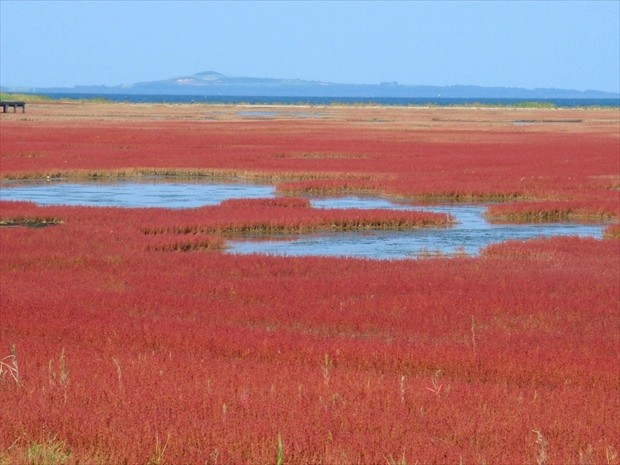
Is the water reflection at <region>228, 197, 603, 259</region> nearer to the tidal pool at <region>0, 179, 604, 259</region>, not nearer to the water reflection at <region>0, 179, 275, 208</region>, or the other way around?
the tidal pool at <region>0, 179, 604, 259</region>

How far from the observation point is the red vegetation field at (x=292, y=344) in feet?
26.7

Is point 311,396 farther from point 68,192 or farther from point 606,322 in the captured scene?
point 68,192

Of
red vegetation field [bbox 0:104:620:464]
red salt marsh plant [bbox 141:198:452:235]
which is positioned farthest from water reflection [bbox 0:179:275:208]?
red salt marsh plant [bbox 141:198:452:235]

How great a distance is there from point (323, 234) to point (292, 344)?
14032 millimetres

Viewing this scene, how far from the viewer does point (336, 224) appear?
28.0 m

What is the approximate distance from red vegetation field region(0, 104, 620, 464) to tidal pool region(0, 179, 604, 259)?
1141 millimetres

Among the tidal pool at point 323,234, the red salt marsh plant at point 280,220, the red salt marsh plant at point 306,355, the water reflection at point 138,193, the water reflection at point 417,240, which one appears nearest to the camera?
the red salt marsh plant at point 306,355

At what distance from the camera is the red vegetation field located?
8.15 metres

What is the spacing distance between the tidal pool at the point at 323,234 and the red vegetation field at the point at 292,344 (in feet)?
3.74

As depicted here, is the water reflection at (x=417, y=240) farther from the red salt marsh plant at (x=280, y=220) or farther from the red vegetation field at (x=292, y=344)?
the red vegetation field at (x=292, y=344)

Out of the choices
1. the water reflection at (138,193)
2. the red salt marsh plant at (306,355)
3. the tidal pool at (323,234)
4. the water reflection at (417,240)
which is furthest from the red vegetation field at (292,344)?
the water reflection at (138,193)

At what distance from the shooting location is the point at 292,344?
12.7m

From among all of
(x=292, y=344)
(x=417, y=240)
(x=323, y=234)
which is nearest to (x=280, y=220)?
(x=323, y=234)

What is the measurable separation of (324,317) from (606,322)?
4.04m
